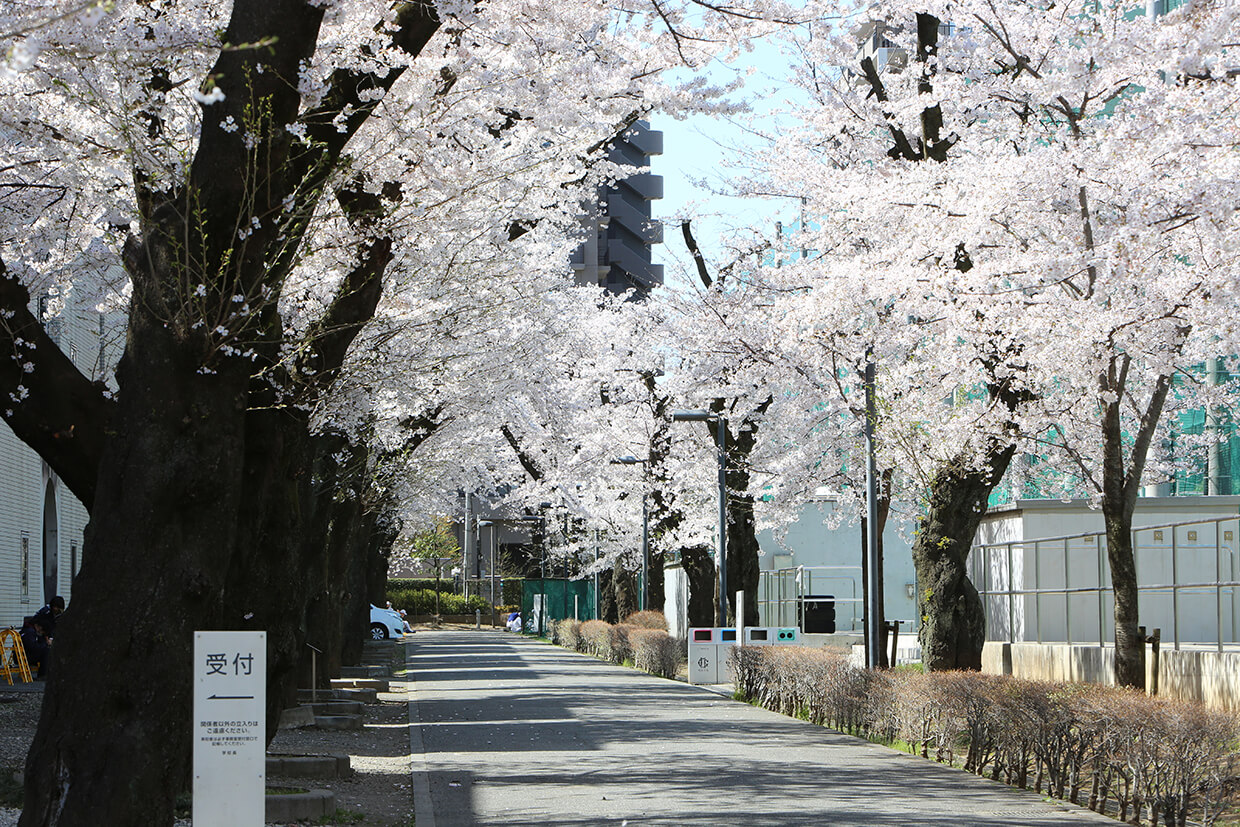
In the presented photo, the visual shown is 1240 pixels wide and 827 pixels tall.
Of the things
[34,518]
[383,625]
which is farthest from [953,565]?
[383,625]

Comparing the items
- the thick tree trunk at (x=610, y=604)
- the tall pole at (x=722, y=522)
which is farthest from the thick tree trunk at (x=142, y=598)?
the thick tree trunk at (x=610, y=604)

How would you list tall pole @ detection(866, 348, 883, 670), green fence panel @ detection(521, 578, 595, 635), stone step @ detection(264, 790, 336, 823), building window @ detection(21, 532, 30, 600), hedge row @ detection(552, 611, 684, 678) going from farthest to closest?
green fence panel @ detection(521, 578, 595, 635)
hedge row @ detection(552, 611, 684, 678)
building window @ detection(21, 532, 30, 600)
tall pole @ detection(866, 348, 883, 670)
stone step @ detection(264, 790, 336, 823)

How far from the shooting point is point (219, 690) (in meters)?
7.16

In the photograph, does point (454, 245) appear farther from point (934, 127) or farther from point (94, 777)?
point (94, 777)

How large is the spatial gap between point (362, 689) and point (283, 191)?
17.9 meters

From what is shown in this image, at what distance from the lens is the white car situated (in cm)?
5519

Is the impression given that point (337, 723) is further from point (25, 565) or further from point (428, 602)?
point (428, 602)

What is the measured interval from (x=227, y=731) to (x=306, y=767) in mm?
6593

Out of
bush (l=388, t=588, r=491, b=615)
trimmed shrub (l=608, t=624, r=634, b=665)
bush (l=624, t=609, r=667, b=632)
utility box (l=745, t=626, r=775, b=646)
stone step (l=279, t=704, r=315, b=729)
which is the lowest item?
bush (l=388, t=588, r=491, b=615)

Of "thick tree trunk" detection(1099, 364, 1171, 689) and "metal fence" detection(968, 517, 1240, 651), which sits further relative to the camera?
"metal fence" detection(968, 517, 1240, 651)

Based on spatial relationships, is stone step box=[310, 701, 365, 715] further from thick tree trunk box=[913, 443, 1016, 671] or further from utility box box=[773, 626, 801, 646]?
thick tree trunk box=[913, 443, 1016, 671]

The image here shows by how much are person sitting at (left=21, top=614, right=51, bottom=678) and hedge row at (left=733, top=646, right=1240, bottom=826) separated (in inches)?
533

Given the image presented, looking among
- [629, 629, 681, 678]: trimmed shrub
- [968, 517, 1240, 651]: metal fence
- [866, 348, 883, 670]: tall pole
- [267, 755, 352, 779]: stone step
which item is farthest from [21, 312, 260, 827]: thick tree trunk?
[629, 629, 681, 678]: trimmed shrub

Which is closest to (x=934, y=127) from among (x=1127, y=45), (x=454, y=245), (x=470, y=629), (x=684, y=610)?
(x=1127, y=45)
